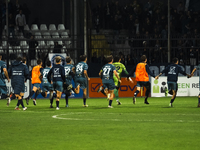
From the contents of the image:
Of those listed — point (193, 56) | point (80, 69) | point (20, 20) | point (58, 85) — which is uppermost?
point (20, 20)

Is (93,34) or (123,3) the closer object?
(93,34)

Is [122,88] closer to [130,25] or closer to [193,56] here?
[193,56]

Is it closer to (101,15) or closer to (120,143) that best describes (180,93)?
(101,15)

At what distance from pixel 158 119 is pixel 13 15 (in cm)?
1954

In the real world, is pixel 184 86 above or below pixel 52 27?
below

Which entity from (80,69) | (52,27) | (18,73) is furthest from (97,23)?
(18,73)

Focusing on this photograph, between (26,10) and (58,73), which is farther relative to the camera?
(26,10)

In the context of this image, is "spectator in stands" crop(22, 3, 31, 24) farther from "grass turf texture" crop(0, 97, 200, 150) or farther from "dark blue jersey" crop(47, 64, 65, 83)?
"grass turf texture" crop(0, 97, 200, 150)

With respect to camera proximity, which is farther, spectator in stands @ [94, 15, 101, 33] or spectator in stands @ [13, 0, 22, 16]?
spectator in stands @ [13, 0, 22, 16]

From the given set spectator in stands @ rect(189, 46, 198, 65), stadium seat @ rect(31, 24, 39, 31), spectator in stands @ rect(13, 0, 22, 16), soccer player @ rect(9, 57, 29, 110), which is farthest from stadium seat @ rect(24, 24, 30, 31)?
soccer player @ rect(9, 57, 29, 110)

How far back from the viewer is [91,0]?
33125 millimetres

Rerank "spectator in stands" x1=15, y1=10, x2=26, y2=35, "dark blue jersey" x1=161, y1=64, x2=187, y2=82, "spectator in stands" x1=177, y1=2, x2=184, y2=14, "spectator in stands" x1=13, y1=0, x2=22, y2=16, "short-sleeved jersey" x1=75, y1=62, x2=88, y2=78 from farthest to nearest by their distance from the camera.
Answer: "spectator in stands" x1=13, y1=0, x2=22, y2=16 → "spectator in stands" x1=15, y1=10, x2=26, y2=35 → "spectator in stands" x1=177, y1=2, x2=184, y2=14 → "short-sleeved jersey" x1=75, y1=62, x2=88, y2=78 → "dark blue jersey" x1=161, y1=64, x2=187, y2=82

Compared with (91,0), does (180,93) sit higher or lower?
lower

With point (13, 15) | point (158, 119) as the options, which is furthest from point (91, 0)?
point (158, 119)
